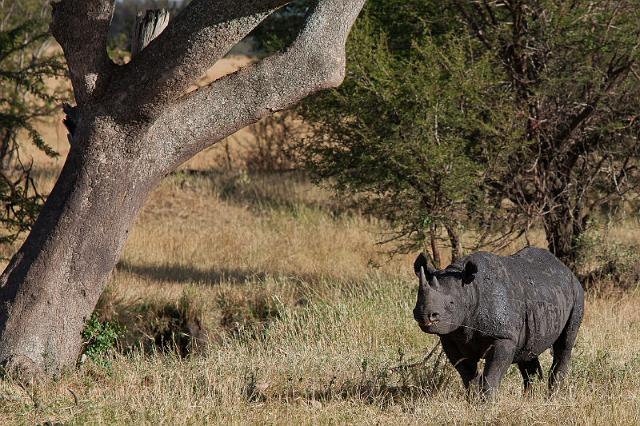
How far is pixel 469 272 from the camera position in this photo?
6852 millimetres

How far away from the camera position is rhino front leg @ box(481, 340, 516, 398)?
23.0ft

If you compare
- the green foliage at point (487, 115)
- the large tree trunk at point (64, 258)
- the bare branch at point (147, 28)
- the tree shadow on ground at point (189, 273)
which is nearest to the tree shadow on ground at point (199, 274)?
the tree shadow on ground at point (189, 273)

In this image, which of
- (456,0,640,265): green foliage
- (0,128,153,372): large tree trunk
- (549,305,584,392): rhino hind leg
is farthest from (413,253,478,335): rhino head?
(456,0,640,265): green foliage

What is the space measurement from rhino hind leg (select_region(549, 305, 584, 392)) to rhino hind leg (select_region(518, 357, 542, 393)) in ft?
0.34

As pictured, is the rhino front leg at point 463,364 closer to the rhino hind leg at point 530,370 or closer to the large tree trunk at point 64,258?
the rhino hind leg at point 530,370

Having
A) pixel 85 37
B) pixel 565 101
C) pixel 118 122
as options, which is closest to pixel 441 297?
pixel 118 122

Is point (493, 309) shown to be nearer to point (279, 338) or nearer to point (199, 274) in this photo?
point (279, 338)

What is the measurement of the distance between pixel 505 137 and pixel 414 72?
1339 mm

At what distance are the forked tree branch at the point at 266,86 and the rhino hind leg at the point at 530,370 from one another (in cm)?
273

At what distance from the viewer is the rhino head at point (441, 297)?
655cm

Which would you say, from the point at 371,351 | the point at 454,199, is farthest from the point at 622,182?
the point at 371,351

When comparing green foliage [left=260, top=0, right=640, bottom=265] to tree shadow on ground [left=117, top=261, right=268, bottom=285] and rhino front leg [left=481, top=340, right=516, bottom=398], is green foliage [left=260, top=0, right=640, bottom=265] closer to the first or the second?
tree shadow on ground [left=117, top=261, right=268, bottom=285]

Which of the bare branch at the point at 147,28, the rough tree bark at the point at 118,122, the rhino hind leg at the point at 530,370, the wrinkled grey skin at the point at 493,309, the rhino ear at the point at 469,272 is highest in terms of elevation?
the bare branch at the point at 147,28

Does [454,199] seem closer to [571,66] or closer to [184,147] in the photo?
[571,66]
